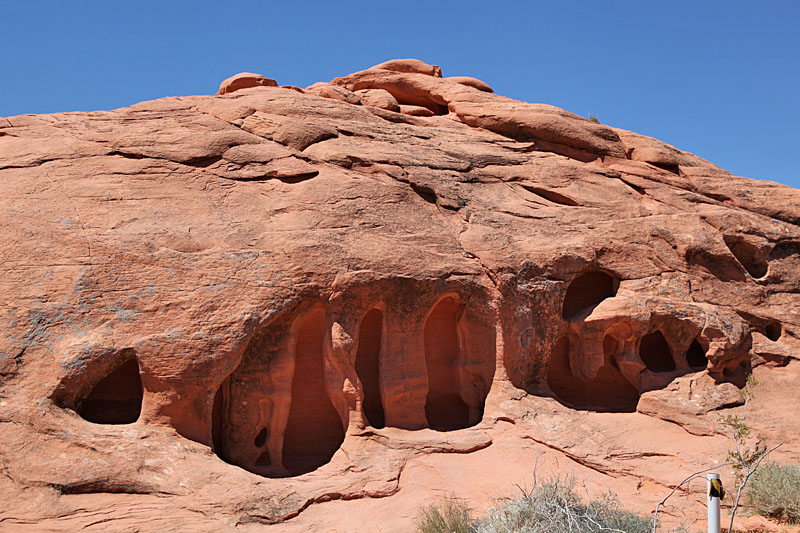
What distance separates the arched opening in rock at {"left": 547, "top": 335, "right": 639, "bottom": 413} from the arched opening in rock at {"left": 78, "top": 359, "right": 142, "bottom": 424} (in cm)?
607

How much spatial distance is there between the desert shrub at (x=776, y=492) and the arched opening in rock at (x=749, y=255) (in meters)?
4.86

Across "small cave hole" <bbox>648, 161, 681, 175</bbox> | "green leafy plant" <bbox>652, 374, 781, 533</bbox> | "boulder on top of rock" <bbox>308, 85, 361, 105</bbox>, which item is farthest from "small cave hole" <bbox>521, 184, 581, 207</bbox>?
"green leafy plant" <bbox>652, 374, 781, 533</bbox>

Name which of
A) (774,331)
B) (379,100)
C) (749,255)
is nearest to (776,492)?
(774,331)

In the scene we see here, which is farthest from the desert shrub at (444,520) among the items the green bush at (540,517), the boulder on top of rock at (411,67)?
the boulder on top of rock at (411,67)

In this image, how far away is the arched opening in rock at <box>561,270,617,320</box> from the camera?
10562 mm

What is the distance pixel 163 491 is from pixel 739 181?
11.9m

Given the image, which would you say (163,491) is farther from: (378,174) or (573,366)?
(573,366)

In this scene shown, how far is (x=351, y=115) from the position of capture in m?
11.3

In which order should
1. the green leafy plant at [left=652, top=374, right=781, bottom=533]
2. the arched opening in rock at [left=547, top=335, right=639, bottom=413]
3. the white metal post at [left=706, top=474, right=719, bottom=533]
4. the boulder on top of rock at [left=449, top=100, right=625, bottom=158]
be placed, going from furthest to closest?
the boulder on top of rock at [left=449, top=100, right=625, bottom=158] → the arched opening in rock at [left=547, top=335, right=639, bottom=413] → the green leafy plant at [left=652, top=374, right=781, bottom=533] → the white metal post at [left=706, top=474, right=719, bottom=533]

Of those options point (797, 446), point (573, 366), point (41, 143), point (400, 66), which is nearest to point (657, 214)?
point (573, 366)

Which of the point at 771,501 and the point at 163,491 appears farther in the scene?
the point at 771,501

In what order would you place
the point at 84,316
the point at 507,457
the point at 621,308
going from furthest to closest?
the point at 621,308, the point at 507,457, the point at 84,316

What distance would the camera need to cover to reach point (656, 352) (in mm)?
11078

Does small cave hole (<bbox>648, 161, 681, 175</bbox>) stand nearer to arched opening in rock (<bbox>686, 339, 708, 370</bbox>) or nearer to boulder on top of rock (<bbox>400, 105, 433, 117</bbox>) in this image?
arched opening in rock (<bbox>686, 339, 708, 370</bbox>)
